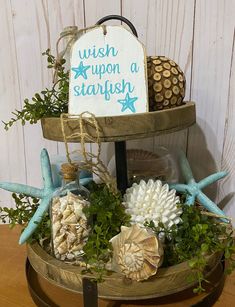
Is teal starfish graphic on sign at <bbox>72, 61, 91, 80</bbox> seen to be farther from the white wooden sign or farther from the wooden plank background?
the wooden plank background

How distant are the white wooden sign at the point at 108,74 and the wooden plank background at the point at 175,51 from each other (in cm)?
25

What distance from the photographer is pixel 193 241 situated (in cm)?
55

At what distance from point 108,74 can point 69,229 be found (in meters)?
0.25

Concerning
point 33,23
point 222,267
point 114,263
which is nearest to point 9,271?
point 114,263

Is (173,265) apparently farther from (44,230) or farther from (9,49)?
(9,49)

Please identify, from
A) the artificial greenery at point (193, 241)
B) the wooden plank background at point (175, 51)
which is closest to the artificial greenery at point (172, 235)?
the artificial greenery at point (193, 241)

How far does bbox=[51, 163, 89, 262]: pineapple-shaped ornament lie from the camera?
54 cm

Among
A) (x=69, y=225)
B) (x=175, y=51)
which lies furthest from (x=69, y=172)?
(x=175, y=51)

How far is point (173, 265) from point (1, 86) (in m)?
0.57

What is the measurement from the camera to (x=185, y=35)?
730mm

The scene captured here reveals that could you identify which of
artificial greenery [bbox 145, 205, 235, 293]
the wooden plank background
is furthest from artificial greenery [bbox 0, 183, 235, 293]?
the wooden plank background

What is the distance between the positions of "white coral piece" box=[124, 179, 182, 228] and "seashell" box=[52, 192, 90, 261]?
0.27ft

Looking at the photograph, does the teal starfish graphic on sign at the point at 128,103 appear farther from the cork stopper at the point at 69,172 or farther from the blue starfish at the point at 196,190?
the blue starfish at the point at 196,190

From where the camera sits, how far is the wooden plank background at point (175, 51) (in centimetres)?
72
